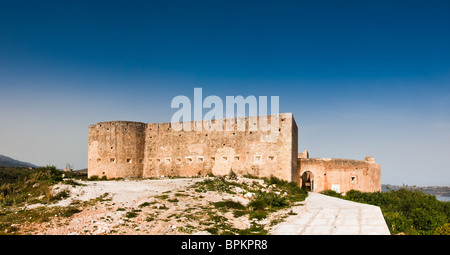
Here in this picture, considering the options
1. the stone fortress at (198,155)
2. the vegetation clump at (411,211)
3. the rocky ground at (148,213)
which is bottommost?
the vegetation clump at (411,211)

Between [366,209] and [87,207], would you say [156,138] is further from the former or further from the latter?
[366,209]

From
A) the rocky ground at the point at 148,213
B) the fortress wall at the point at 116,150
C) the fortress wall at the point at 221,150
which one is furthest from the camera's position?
the fortress wall at the point at 116,150

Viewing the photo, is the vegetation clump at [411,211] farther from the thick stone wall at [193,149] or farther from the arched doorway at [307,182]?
the thick stone wall at [193,149]

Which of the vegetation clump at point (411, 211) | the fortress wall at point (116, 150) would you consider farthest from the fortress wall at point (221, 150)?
the vegetation clump at point (411, 211)

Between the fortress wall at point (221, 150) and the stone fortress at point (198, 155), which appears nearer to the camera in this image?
the fortress wall at point (221, 150)

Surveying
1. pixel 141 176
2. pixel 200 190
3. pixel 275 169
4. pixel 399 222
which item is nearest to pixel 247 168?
pixel 275 169

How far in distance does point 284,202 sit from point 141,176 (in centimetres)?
1356

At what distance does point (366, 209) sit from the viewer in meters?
12.2

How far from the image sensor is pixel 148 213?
1102cm

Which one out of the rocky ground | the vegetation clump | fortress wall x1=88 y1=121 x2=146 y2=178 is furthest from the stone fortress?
the rocky ground

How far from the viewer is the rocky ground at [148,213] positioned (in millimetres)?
9320

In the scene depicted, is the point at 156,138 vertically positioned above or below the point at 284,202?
above

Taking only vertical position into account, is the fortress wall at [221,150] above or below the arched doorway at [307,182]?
above

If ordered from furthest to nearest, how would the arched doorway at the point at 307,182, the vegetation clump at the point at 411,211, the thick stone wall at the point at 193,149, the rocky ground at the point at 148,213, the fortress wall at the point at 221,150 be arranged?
the arched doorway at the point at 307,182, the thick stone wall at the point at 193,149, the fortress wall at the point at 221,150, the vegetation clump at the point at 411,211, the rocky ground at the point at 148,213
